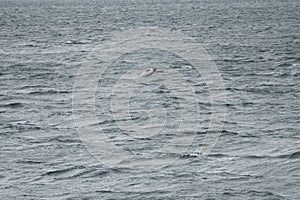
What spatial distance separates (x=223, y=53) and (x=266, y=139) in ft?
109

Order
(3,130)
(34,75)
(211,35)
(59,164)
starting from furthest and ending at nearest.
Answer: (211,35) < (34,75) < (3,130) < (59,164)

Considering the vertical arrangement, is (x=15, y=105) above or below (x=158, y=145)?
above

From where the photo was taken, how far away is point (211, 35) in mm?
83688

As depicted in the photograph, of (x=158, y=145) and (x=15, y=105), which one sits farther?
(x=15, y=105)

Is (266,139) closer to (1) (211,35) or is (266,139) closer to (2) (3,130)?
(2) (3,130)

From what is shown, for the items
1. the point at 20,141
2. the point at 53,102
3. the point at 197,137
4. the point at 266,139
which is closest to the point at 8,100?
the point at 53,102

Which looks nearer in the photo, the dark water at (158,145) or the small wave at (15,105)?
the dark water at (158,145)

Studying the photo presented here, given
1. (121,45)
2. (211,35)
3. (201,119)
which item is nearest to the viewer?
(201,119)

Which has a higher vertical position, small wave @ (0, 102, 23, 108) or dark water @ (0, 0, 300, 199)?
small wave @ (0, 102, 23, 108)

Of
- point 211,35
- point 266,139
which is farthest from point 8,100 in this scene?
point 211,35

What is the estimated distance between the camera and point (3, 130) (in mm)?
28000

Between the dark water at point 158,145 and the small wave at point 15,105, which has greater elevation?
the small wave at point 15,105

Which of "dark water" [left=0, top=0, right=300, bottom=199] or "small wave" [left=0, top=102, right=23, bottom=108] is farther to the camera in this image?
"small wave" [left=0, top=102, right=23, bottom=108]

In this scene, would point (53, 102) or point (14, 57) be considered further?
point (14, 57)
